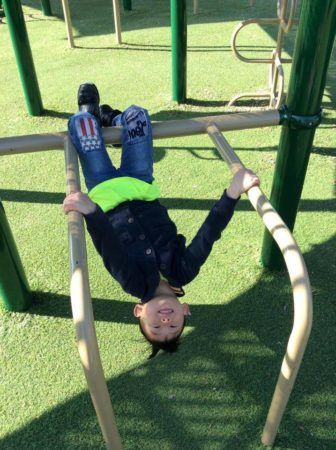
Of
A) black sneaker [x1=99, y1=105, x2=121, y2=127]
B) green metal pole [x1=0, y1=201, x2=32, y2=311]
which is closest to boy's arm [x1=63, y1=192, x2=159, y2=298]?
green metal pole [x1=0, y1=201, x2=32, y2=311]

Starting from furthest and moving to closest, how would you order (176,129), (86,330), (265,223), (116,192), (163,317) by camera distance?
1. (116,192)
2. (176,129)
3. (163,317)
4. (265,223)
5. (86,330)

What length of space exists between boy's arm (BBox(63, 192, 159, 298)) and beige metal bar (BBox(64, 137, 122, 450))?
53 mm

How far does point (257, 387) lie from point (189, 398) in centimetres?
32

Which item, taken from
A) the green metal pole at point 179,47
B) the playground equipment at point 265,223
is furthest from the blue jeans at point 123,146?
the green metal pole at point 179,47

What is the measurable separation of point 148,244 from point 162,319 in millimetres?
368

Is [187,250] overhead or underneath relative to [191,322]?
overhead

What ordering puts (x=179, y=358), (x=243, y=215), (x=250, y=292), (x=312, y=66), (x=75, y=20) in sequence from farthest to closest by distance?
(x=75, y=20)
(x=243, y=215)
(x=250, y=292)
(x=179, y=358)
(x=312, y=66)

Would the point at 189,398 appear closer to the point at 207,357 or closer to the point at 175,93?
the point at 207,357

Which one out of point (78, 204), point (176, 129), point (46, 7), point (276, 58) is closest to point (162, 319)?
point (78, 204)

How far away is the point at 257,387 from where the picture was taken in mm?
2047

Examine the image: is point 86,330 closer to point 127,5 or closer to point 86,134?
point 86,134

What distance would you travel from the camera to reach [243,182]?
1649 mm

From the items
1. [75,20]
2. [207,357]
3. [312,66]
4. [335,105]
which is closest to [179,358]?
[207,357]

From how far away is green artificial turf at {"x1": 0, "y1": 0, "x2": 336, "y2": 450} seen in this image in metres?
1.92
